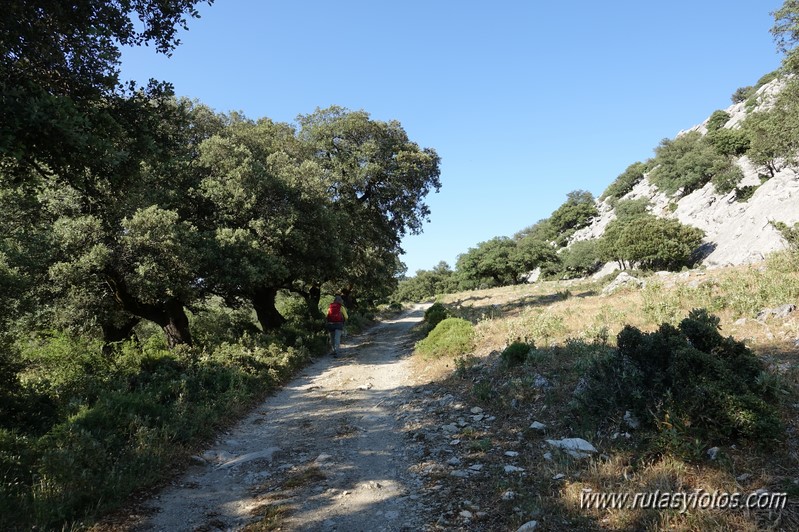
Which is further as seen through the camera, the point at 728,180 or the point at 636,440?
the point at 728,180

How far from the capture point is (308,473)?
5.88 metres

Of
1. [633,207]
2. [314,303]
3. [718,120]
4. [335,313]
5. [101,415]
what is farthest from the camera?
[718,120]

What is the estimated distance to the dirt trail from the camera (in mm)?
4688

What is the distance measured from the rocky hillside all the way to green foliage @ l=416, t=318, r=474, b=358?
13.2 m

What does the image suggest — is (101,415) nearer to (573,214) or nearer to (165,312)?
(165,312)

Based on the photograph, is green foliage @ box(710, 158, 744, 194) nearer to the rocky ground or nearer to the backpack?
the backpack

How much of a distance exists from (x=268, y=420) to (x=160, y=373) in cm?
355

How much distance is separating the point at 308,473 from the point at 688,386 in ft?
17.2

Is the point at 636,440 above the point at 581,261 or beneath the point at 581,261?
beneath

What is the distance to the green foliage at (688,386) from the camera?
4.57 m

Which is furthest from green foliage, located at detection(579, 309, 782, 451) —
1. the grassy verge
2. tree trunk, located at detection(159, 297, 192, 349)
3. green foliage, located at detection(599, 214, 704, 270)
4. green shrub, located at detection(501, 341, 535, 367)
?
green foliage, located at detection(599, 214, 704, 270)

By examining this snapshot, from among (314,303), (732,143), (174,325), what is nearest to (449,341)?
(174,325)

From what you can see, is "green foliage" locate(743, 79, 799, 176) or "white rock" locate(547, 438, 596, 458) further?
"green foliage" locate(743, 79, 799, 176)

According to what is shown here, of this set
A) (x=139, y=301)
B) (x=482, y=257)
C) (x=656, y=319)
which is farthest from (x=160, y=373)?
(x=482, y=257)
